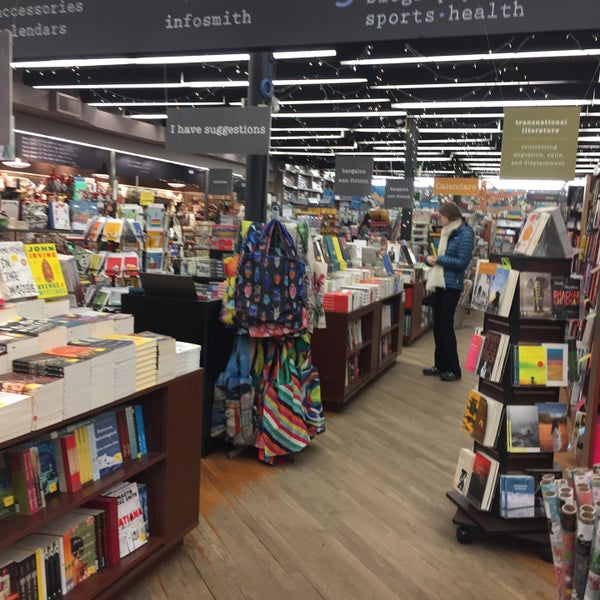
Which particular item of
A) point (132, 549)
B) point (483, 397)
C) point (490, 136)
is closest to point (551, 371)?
point (483, 397)

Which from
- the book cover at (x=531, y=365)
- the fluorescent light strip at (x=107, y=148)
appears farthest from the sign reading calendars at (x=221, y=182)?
the book cover at (x=531, y=365)

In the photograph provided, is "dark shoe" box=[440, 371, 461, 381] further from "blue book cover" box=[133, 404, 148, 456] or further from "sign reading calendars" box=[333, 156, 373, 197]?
"sign reading calendars" box=[333, 156, 373, 197]

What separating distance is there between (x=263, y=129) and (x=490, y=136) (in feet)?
40.4

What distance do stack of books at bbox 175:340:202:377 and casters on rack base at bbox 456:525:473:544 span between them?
1.63 meters

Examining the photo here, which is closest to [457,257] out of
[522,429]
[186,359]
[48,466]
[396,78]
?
[522,429]

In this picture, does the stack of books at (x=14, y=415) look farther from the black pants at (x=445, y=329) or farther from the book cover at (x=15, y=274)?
the black pants at (x=445, y=329)

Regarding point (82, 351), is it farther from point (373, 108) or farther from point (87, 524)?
point (373, 108)

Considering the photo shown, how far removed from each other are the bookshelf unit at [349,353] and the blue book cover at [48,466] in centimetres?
327

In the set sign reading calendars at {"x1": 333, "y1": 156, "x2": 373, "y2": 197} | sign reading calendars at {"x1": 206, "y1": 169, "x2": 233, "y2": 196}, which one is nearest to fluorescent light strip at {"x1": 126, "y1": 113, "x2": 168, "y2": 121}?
sign reading calendars at {"x1": 206, "y1": 169, "x2": 233, "y2": 196}

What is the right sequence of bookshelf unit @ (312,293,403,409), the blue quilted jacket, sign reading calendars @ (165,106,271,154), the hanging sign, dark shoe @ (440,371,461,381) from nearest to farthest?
the hanging sign → sign reading calendars @ (165,106,271,154) → bookshelf unit @ (312,293,403,409) → the blue quilted jacket → dark shoe @ (440,371,461,381)

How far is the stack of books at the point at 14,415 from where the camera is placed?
75.4 inches

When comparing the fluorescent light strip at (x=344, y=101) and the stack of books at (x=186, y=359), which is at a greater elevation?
the fluorescent light strip at (x=344, y=101)

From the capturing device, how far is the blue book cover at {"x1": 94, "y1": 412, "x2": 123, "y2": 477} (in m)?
2.52

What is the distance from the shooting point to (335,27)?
3.20 metres
